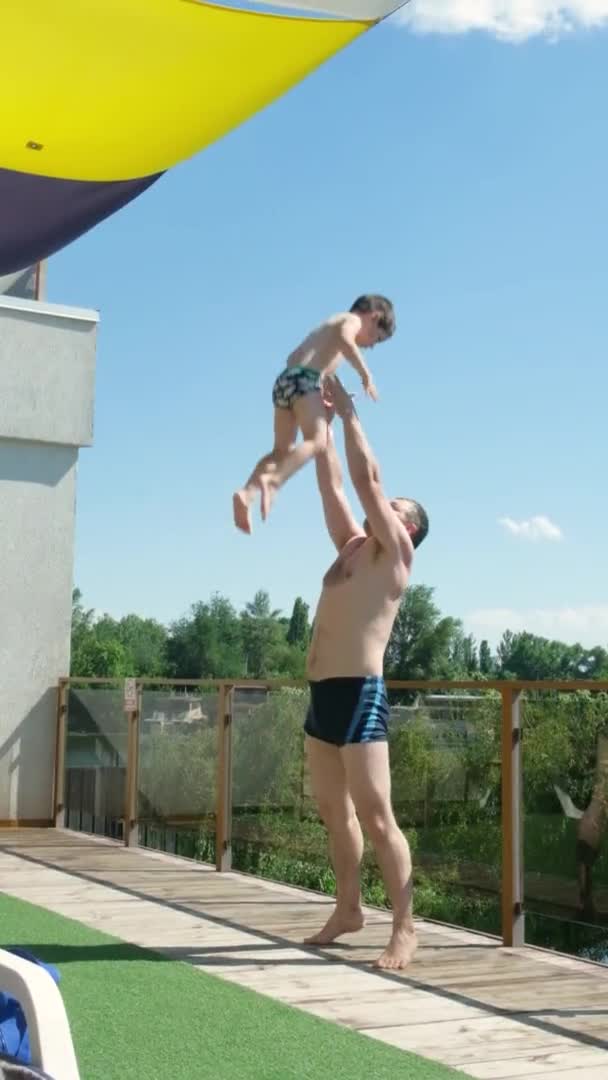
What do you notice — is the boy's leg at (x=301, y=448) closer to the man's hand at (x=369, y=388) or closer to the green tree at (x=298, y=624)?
the man's hand at (x=369, y=388)

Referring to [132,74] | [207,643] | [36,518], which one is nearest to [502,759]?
[132,74]

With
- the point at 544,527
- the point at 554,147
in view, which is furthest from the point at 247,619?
the point at 554,147

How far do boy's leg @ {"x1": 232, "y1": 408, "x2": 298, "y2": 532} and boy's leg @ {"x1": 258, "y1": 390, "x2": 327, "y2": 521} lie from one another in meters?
0.01

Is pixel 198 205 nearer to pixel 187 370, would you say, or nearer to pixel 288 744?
pixel 288 744

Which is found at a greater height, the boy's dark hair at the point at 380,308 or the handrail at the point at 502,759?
the boy's dark hair at the point at 380,308

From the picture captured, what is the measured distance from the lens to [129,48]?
101 inches

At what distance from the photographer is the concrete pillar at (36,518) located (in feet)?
28.5

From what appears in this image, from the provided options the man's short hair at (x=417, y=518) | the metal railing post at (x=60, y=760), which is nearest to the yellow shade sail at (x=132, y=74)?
the man's short hair at (x=417, y=518)

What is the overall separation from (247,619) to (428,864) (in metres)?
68.1

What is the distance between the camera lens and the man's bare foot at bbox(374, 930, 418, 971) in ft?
13.1

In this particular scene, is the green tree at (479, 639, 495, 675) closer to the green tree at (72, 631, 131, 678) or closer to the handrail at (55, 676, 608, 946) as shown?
the green tree at (72, 631, 131, 678)

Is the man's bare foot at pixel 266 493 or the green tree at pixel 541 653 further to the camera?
the green tree at pixel 541 653

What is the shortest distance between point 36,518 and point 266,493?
237 inches

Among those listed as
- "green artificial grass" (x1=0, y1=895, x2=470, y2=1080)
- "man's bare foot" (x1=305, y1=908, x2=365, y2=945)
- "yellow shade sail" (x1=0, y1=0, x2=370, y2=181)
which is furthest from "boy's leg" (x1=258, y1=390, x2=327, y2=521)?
"man's bare foot" (x1=305, y1=908, x2=365, y2=945)
